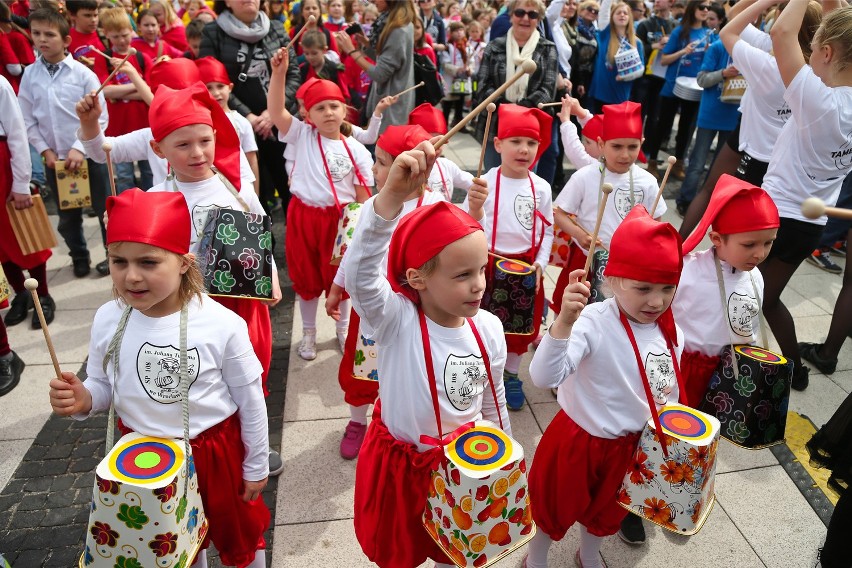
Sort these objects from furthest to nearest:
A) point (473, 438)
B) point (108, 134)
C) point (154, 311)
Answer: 1. point (108, 134)
2. point (154, 311)
3. point (473, 438)

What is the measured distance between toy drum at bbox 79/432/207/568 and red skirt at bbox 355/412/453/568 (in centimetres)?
65

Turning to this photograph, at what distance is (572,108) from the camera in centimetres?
463

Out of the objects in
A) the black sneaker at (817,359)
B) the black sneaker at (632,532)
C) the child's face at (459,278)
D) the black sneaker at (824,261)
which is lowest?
the black sneaker at (824,261)

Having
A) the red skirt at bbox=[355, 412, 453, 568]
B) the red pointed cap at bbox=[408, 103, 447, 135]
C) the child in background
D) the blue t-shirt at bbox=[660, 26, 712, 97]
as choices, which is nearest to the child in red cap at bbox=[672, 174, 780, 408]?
the red skirt at bbox=[355, 412, 453, 568]

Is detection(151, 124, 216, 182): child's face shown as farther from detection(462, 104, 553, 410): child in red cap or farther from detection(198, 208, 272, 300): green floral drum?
detection(462, 104, 553, 410): child in red cap

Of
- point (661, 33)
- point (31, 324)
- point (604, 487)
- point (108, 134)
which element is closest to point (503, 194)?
point (604, 487)

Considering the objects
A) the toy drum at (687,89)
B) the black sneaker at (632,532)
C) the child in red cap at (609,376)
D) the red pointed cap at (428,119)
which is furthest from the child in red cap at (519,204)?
the toy drum at (687,89)

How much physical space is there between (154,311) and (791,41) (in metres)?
3.42

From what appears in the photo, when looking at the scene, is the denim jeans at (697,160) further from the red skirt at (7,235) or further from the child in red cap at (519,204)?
the red skirt at (7,235)

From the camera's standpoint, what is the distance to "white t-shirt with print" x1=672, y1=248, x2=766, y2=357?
2.95m

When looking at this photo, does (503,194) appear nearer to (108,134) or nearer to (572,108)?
(572,108)

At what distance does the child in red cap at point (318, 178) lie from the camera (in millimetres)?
4301

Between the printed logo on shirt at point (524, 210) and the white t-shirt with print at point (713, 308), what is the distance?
3.65 ft

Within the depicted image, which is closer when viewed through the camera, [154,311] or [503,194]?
[154,311]
